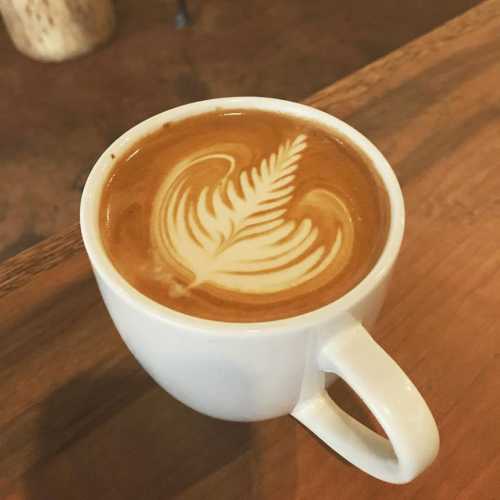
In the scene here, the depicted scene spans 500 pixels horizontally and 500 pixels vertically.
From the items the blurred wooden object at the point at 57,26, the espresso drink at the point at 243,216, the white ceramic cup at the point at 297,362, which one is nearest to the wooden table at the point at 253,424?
the white ceramic cup at the point at 297,362

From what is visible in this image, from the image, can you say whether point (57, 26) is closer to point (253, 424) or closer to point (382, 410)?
point (253, 424)

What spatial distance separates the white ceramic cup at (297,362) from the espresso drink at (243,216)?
0.02 meters

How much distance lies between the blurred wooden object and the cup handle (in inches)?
45.2

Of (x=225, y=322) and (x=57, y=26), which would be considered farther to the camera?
(x=57, y=26)

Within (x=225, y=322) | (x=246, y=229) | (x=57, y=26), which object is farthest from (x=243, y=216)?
(x=57, y=26)

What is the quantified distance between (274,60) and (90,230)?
1028mm

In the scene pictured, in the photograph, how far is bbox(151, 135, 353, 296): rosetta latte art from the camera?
52cm

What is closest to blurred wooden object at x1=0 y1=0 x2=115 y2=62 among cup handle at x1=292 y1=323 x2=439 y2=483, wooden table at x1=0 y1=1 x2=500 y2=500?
wooden table at x1=0 y1=1 x2=500 y2=500

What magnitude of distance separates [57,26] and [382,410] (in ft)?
4.10

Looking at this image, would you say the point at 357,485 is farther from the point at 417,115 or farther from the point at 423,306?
the point at 417,115

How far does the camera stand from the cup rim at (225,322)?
0.45 metres

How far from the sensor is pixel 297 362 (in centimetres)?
48

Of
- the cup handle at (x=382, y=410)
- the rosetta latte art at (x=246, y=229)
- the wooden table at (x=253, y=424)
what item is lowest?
the wooden table at (x=253, y=424)

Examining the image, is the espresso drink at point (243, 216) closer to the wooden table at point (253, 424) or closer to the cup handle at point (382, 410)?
the cup handle at point (382, 410)
